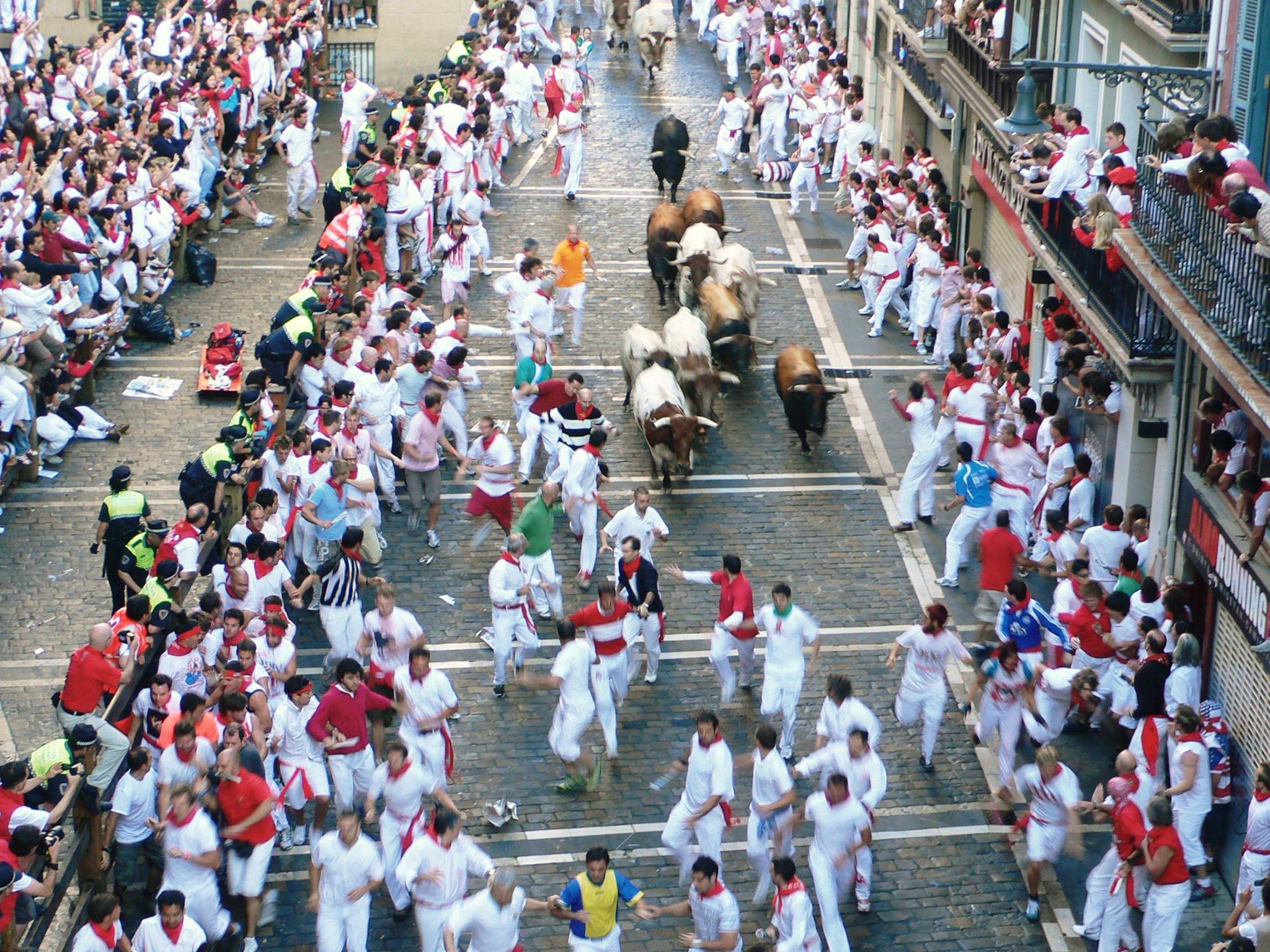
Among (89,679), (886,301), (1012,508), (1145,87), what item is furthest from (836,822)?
(886,301)

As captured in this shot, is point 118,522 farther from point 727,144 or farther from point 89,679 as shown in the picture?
point 727,144

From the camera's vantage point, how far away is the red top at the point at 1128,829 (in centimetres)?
1363

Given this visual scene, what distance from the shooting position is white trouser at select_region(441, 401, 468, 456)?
66.9 feet

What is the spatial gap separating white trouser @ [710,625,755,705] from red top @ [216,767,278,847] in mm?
4631

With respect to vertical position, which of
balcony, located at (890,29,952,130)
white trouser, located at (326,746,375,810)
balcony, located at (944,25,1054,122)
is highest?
balcony, located at (944,25,1054,122)

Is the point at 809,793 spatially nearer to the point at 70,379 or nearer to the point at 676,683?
the point at 676,683

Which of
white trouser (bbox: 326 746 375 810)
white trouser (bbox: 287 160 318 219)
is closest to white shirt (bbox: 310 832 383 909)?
white trouser (bbox: 326 746 375 810)

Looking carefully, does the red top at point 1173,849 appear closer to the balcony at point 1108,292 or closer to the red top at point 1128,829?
the red top at point 1128,829

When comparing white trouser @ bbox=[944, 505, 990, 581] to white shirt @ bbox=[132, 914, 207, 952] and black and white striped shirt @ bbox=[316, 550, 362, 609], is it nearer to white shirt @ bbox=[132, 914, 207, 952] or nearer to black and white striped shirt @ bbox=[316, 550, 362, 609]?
black and white striped shirt @ bbox=[316, 550, 362, 609]

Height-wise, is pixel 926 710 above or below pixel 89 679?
below

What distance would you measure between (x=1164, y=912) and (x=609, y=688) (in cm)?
486

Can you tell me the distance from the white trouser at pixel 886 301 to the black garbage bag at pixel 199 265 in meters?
9.44

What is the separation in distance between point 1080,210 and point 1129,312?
198 cm

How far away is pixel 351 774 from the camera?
14.8 meters
